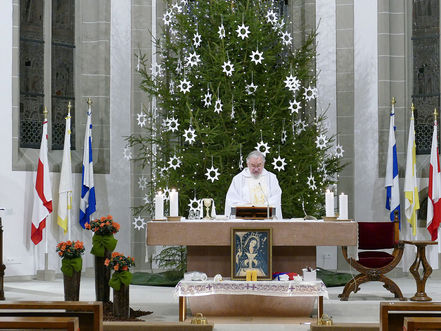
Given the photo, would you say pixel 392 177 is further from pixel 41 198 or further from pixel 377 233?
pixel 41 198

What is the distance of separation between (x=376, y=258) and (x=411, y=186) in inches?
118

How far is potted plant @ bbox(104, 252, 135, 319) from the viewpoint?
866cm

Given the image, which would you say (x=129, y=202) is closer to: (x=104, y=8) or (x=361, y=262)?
(x=104, y=8)

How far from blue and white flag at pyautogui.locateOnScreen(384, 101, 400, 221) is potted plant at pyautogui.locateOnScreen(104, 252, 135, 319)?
19.6 feet

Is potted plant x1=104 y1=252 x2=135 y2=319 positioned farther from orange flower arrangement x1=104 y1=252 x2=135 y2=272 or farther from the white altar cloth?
the white altar cloth

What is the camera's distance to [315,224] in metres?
8.55

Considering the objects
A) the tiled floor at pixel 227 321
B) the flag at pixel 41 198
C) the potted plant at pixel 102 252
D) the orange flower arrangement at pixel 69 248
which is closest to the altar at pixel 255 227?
the tiled floor at pixel 227 321

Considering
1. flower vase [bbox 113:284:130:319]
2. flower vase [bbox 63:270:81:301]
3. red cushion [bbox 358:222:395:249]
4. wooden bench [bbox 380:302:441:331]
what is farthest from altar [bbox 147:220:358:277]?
wooden bench [bbox 380:302:441:331]

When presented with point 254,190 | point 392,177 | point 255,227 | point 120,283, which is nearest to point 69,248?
point 120,283

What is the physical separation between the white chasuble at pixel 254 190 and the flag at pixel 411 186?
13.8 feet

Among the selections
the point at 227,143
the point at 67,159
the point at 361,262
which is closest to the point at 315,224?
the point at 361,262

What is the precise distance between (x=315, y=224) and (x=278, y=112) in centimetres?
459

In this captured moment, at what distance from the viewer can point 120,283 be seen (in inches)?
341

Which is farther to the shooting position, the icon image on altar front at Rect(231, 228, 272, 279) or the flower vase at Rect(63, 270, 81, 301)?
the flower vase at Rect(63, 270, 81, 301)
